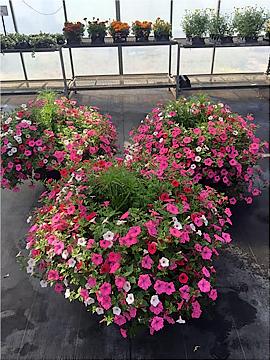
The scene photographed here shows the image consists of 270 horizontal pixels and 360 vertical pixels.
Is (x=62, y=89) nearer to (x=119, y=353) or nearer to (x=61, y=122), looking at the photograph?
(x=61, y=122)

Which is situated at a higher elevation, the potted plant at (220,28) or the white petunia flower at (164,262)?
the potted plant at (220,28)

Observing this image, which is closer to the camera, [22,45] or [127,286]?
[127,286]

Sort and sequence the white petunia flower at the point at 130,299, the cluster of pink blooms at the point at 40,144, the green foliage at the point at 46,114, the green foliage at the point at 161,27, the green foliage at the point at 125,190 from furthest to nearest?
the green foliage at the point at 161,27 → the green foliage at the point at 46,114 → the cluster of pink blooms at the point at 40,144 → the green foliage at the point at 125,190 → the white petunia flower at the point at 130,299

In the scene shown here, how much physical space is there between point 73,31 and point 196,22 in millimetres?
1696

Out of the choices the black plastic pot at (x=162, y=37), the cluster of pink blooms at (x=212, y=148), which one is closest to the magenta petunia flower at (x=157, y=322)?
the cluster of pink blooms at (x=212, y=148)

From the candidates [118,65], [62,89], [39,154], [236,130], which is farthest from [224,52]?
[39,154]

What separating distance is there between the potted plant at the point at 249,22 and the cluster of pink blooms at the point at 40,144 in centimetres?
321

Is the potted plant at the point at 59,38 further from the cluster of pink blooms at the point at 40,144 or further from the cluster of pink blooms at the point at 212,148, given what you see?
the cluster of pink blooms at the point at 212,148

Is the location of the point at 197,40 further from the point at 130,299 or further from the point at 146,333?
the point at 130,299

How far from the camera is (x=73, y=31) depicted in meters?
4.48

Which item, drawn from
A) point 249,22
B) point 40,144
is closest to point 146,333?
point 40,144

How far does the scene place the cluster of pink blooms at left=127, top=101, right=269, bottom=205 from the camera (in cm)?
214

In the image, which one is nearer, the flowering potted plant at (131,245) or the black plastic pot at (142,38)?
the flowering potted plant at (131,245)

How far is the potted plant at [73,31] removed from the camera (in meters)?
4.47
